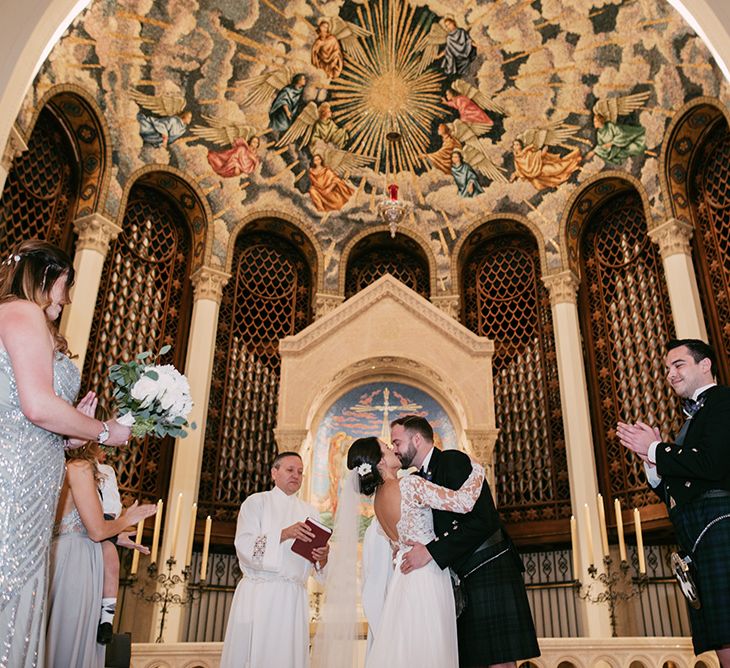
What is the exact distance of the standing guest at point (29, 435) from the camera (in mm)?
2373

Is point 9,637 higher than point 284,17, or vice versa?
point 284,17

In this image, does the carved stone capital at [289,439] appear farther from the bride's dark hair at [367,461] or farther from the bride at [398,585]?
the bride's dark hair at [367,461]

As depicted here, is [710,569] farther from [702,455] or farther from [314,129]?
[314,129]

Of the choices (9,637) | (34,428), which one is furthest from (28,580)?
(34,428)

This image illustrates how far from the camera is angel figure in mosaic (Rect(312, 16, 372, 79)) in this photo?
11569mm

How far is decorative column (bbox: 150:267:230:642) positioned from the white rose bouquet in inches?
254

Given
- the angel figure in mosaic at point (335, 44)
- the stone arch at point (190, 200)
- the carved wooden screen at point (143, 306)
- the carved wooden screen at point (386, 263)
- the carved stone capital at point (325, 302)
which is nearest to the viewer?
the carved wooden screen at point (143, 306)

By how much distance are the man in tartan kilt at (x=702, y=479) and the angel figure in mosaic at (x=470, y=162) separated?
9.11 meters

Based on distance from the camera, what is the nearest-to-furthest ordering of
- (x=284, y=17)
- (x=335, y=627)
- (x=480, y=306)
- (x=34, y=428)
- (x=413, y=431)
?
(x=34, y=428)
(x=413, y=431)
(x=335, y=627)
(x=284, y=17)
(x=480, y=306)

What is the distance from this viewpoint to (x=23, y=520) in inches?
96.5

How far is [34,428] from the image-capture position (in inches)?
102

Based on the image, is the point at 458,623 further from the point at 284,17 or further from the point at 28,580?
the point at 284,17

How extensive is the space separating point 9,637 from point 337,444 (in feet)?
25.3

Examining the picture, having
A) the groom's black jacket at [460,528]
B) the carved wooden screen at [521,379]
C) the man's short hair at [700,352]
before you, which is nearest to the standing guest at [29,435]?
the groom's black jacket at [460,528]
